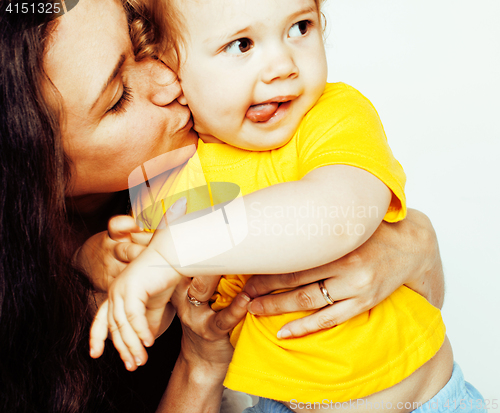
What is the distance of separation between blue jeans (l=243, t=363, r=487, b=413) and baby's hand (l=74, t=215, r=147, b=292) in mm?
440

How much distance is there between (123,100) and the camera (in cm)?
81

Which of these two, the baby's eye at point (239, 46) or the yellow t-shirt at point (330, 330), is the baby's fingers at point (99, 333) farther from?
the baby's eye at point (239, 46)

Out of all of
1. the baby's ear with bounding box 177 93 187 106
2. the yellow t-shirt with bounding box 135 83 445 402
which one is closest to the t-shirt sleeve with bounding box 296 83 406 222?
the yellow t-shirt with bounding box 135 83 445 402

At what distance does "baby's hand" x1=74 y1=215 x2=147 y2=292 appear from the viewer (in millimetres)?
902

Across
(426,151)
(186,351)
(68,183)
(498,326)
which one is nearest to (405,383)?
(186,351)

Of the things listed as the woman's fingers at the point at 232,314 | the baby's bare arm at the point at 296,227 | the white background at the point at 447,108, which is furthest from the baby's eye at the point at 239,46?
the white background at the point at 447,108

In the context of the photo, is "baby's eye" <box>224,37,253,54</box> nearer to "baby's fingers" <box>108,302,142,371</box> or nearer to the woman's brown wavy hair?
the woman's brown wavy hair

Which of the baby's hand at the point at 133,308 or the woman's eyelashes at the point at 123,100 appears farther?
the woman's eyelashes at the point at 123,100

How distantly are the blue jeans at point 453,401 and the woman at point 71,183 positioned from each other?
199 millimetres

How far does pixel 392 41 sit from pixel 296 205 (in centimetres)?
132

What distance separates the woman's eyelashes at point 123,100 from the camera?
2.64 ft

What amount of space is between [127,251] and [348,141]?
45 cm

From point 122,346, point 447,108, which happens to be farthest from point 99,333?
point 447,108

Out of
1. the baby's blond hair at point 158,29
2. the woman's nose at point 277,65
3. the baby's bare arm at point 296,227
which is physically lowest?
the baby's bare arm at point 296,227
